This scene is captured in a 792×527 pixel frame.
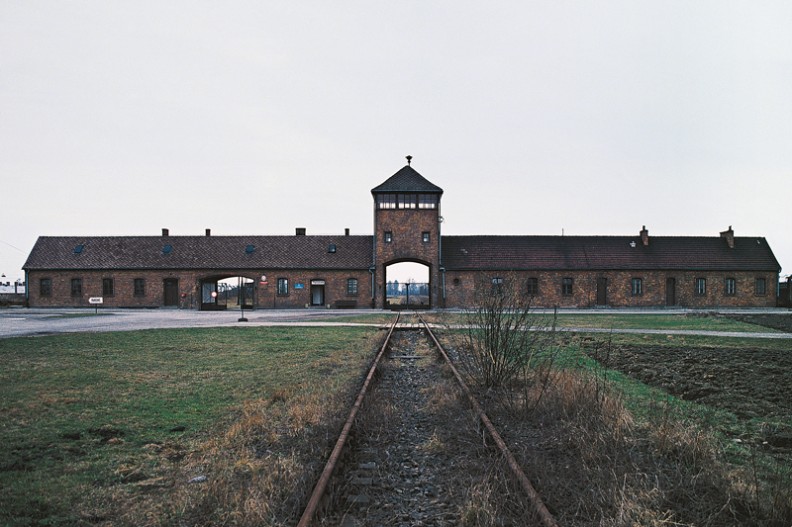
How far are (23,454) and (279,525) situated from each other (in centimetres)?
344

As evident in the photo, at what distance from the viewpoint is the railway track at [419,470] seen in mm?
3600

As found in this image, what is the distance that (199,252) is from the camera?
41.1m

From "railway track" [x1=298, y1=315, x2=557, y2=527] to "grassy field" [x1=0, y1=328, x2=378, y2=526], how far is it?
148 centimetres

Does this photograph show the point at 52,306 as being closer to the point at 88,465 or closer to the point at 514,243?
the point at 514,243

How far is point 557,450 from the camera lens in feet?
16.3

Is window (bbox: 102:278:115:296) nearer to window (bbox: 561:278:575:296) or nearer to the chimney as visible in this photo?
window (bbox: 561:278:575:296)

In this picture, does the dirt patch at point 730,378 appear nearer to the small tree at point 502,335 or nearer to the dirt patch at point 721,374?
the dirt patch at point 721,374

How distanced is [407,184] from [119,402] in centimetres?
3163

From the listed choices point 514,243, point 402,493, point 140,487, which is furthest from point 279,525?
point 514,243

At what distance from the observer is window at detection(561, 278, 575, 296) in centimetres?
3928

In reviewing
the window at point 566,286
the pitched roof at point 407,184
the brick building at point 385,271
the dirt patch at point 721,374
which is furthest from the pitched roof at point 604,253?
the dirt patch at point 721,374

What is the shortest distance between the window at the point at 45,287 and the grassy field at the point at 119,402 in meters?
30.0

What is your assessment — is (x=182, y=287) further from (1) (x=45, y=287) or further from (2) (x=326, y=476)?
(2) (x=326, y=476)

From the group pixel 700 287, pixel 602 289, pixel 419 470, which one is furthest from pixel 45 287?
Answer: pixel 700 287
